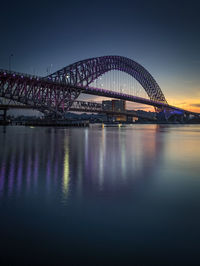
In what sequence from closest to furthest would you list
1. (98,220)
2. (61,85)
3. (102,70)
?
(98,220), (61,85), (102,70)

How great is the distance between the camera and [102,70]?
55906 mm

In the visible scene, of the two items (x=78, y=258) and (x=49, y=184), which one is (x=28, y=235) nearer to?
(x=78, y=258)

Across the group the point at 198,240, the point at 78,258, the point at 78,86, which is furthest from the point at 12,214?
the point at 78,86

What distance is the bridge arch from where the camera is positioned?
5022 centimetres

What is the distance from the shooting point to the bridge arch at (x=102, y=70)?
50219 millimetres

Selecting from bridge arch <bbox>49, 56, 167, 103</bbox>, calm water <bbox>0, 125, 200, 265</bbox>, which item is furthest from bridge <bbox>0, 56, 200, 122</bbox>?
calm water <bbox>0, 125, 200, 265</bbox>

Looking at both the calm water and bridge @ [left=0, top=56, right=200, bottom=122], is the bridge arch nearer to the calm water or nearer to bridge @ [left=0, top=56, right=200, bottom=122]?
bridge @ [left=0, top=56, right=200, bottom=122]

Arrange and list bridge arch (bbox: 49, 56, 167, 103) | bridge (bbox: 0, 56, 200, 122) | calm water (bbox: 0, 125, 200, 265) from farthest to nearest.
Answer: bridge arch (bbox: 49, 56, 167, 103)
bridge (bbox: 0, 56, 200, 122)
calm water (bbox: 0, 125, 200, 265)

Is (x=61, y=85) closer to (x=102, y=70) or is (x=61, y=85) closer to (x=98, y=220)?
(x=102, y=70)

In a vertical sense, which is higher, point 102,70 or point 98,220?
point 102,70

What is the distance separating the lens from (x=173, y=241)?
249cm

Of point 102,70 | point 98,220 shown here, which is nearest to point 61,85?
point 102,70

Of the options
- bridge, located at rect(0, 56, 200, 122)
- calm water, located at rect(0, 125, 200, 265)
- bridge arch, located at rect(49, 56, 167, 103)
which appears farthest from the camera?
bridge arch, located at rect(49, 56, 167, 103)

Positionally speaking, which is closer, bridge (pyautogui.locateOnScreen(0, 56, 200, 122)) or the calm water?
the calm water
